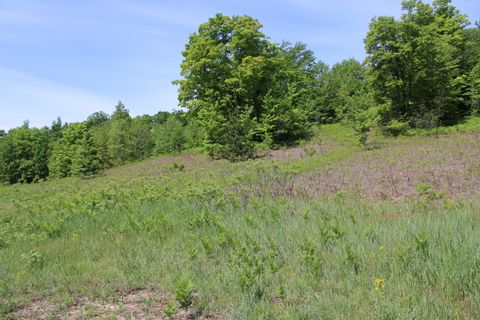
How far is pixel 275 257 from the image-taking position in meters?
5.95

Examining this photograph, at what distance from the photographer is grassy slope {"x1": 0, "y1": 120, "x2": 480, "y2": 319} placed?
441 centimetres

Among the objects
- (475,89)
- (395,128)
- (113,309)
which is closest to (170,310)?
(113,309)

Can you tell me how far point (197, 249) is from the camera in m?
6.78

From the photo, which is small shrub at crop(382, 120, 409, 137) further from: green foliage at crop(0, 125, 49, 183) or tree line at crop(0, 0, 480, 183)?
green foliage at crop(0, 125, 49, 183)

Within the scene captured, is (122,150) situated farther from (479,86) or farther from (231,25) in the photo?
(479,86)

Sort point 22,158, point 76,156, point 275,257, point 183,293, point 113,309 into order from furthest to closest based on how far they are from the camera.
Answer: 1. point 22,158
2. point 76,156
3. point 275,257
4. point 113,309
5. point 183,293

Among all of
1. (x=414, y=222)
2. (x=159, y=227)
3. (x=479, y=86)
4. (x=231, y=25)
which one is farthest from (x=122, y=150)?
(x=414, y=222)

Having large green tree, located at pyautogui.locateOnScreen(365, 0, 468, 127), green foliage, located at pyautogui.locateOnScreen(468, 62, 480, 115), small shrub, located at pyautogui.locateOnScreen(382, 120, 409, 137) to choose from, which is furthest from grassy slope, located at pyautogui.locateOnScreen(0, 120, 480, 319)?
green foliage, located at pyautogui.locateOnScreen(468, 62, 480, 115)

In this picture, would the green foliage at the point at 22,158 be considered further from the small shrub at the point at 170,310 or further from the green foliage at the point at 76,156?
the small shrub at the point at 170,310

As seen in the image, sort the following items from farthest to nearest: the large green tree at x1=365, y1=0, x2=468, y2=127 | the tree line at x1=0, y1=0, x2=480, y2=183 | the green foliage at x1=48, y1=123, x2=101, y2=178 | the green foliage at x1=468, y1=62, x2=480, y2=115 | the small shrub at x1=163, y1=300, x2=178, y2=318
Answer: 1. the green foliage at x1=48, y1=123, x2=101, y2=178
2. the green foliage at x1=468, y1=62, x2=480, y2=115
3. the large green tree at x1=365, y1=0, x2=468, y2=127
4. the tree line at x1=0, y1=0, x2=480, y2=183
5. the small shrub at x1=163, y1=300, x2=178, y2=318

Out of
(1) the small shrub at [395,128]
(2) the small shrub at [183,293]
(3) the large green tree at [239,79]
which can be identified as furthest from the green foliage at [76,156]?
(2) the small shrub at [183,293]

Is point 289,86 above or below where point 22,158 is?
above

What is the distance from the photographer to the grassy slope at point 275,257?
4.41m

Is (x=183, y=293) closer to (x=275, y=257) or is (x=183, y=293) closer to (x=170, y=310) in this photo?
(x=170, y=310)
